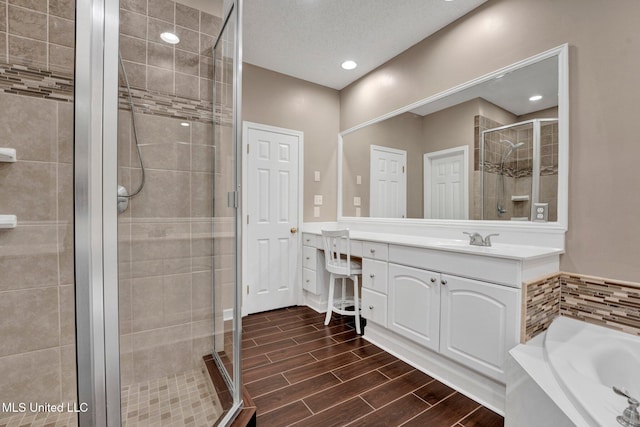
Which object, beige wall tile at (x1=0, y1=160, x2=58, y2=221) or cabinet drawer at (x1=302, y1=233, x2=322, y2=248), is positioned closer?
beige wall tile at (x1=0, y1=160, x2=58, y2=221)

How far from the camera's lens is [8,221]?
4.18 ft

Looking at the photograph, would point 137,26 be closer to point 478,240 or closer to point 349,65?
point 349,65

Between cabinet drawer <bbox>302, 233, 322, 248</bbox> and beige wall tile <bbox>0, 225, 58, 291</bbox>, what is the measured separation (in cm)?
207

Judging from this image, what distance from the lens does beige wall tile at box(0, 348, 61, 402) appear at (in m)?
1.36

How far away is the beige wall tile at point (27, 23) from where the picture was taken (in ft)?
4.38

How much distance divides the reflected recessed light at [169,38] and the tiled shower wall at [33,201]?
428 millimetres

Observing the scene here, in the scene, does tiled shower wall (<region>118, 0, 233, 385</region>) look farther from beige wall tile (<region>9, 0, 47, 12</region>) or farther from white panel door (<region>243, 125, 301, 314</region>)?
white panel door (<region>243, 125, 301, 314</region>)

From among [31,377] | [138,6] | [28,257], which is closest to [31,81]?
[138,6]

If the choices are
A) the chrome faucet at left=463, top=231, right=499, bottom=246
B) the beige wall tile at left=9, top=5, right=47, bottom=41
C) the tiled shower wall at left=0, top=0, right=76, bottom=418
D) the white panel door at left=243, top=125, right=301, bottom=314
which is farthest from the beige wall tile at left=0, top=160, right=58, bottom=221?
the chrome faucet at left=463, top=231, right=499, bottom=246

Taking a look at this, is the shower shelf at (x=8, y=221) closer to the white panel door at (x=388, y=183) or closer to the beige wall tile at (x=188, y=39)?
the beige wall tile at (x=188, y=39)

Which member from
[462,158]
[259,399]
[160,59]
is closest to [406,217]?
[462,158]

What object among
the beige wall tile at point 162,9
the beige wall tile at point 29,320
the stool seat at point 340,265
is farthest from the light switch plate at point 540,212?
the beige wall tile at point 29,320

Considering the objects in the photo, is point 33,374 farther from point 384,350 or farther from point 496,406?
point 496,406

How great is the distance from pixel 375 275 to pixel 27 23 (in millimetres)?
2563
